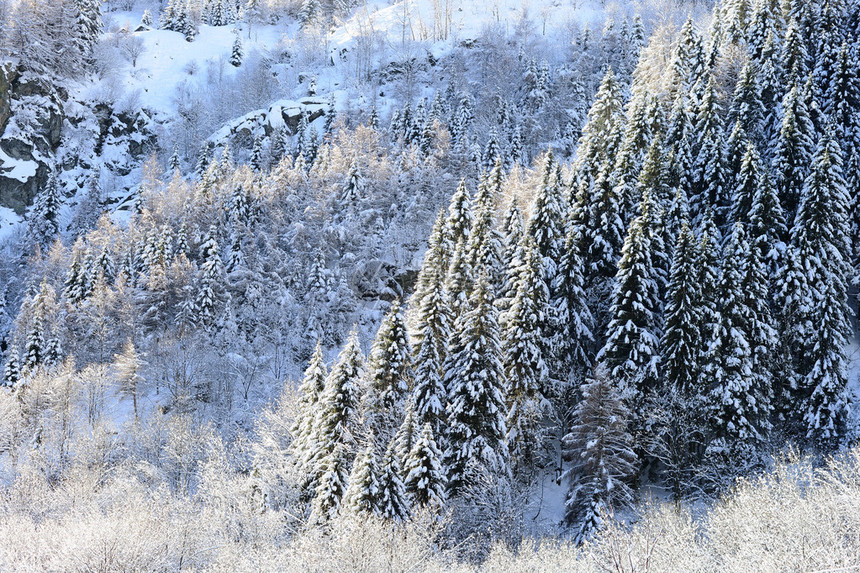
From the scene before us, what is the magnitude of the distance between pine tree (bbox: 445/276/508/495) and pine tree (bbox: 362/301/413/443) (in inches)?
109

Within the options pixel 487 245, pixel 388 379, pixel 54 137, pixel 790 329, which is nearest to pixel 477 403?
pixel 388 379

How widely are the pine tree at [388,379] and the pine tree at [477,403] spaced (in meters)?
2.78

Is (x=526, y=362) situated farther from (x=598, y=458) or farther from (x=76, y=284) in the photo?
(x=76, y=284)

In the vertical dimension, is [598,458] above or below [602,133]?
below

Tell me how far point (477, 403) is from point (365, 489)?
27.5 feet

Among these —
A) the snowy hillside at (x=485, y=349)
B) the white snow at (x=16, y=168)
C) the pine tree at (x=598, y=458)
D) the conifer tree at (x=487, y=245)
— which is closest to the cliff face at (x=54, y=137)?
the white snow at (x=16, y=168)

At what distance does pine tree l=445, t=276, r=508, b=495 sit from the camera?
1216 inches

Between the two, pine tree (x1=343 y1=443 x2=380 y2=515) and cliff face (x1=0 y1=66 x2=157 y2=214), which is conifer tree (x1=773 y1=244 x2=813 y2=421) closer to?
pine tree (x1=343 y1=443 x2=380 y2=515)

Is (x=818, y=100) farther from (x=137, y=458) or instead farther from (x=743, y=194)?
(x=137, y=458)

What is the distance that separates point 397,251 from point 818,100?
3823 cm

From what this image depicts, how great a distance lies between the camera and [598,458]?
1222 inches

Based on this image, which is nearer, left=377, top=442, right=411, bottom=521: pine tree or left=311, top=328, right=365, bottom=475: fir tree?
left=377, top=442, right=411, bottom=521: pine tree

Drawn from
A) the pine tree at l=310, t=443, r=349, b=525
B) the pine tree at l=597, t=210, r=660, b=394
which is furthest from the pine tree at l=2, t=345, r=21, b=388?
the pine tree at l=597, t=210, r=660, b=394

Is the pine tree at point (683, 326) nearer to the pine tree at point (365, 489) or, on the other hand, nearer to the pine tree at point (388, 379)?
the pine tree at point (388, 379)
